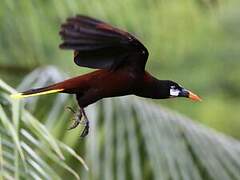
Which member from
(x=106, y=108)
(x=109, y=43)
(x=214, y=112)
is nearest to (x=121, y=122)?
(x=106, y=108)

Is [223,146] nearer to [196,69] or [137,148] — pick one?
[137,148]

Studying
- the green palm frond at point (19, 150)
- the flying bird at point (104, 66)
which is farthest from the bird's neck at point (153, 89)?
the green palm frond at point (19, 150)

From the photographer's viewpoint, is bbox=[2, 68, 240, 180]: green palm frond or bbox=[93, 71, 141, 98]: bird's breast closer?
bbox=[93, 71, 141, 98]: bird's breast

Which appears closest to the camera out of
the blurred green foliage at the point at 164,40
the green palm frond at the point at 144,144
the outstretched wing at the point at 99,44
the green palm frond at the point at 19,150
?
the outstretched wing at the point at 99,44

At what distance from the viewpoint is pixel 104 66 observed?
1.94ft

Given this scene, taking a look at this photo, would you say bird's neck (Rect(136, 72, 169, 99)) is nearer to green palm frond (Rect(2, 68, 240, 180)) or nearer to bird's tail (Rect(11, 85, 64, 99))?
bird's tail (Rect(11, 85, 64, 99))

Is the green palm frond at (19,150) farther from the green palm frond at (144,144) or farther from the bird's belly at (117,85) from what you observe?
the green palm frond at (144,144)

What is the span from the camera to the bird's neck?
581 mm

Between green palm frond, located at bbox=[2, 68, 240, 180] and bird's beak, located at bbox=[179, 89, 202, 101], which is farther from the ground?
bird's beak, located at bbox=[179, 89, 202, 101]

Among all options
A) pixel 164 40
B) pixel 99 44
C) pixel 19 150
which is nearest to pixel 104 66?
pixel 99 44

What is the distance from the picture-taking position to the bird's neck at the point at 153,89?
581mm

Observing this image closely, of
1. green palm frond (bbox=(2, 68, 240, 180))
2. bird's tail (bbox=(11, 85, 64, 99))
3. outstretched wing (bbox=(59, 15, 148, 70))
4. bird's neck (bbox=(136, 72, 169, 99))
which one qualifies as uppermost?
outstretched wing (bbox=(59, 15, 148, 70))

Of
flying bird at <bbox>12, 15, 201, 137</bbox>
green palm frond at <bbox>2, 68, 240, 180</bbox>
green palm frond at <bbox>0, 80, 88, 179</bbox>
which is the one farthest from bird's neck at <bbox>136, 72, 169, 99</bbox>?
green palm frond at <bbox>2, 68, 240, 180</bbox>

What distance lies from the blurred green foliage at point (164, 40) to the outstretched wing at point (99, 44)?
0.97 meters
